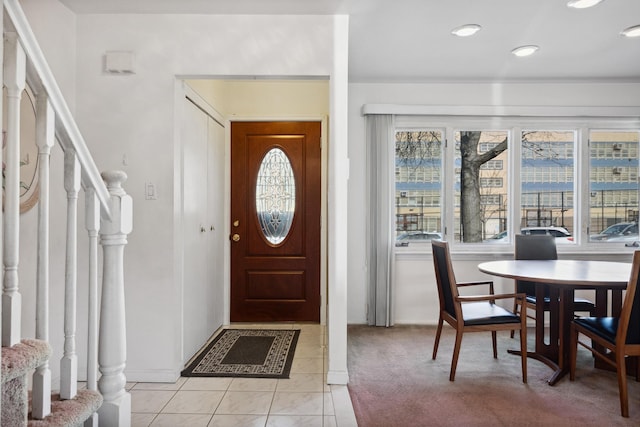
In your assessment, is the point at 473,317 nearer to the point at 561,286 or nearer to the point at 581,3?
the point at 561,286

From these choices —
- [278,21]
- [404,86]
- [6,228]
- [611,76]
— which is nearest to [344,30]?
[278,21]

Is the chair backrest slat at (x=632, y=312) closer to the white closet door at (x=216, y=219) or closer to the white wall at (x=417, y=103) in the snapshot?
the white wall at (x=417, y=103)

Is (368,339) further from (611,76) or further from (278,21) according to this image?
(611,76)

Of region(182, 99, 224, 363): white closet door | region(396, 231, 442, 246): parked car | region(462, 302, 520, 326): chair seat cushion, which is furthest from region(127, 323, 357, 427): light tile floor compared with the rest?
region(396, 231, 442, 246): parked car

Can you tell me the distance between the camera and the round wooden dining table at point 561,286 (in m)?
2.55

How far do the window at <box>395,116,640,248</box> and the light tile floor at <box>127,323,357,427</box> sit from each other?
209 centimetres

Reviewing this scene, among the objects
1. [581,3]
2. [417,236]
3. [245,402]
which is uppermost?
[581,3]

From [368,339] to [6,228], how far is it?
307 centimetres

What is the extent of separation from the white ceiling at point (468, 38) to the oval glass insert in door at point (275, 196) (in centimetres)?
113

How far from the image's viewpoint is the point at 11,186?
1054 mm

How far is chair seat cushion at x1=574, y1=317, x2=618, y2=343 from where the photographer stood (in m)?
2.39

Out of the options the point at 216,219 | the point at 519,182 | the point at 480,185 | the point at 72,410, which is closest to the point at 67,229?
the point at 72,410

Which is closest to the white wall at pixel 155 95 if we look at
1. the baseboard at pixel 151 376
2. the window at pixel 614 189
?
the baseboard at pixel 151 376

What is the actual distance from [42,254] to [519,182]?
163 inches
